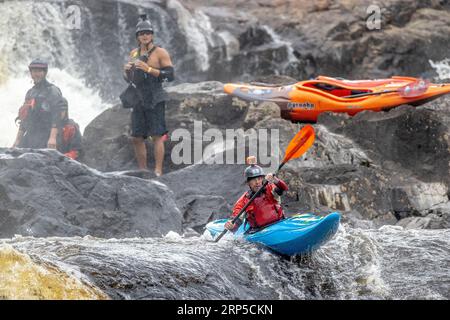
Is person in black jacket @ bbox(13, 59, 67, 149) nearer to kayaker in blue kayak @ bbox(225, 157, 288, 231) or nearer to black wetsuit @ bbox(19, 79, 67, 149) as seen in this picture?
black wetsuit @ bbox(19, 79, 67, 149)

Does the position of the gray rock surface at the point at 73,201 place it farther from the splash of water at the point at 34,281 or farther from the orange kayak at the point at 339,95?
the orange kayak at the point at 339,95

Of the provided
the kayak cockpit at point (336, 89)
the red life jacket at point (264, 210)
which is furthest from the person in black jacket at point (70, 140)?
the kayak cockpit at point (336, 89)

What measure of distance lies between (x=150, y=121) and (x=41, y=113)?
3.89 feet

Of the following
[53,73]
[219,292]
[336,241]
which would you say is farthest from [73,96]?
[219,292]

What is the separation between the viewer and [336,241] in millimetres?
7555

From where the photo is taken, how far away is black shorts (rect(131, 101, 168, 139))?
32.4 feet

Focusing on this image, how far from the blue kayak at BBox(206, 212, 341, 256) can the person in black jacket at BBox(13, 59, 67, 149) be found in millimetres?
3509

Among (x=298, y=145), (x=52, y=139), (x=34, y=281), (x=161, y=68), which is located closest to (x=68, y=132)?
(x=52, y=139)

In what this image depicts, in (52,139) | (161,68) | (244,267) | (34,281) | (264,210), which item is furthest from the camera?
(52,139)

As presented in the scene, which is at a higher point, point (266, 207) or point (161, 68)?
point (161, 68)

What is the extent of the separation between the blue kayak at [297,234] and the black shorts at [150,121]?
2.90 metres

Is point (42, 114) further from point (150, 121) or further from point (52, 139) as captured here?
point (150, 121)

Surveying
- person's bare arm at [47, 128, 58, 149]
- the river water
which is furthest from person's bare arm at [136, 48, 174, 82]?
the river water

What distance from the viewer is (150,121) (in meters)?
9.91
